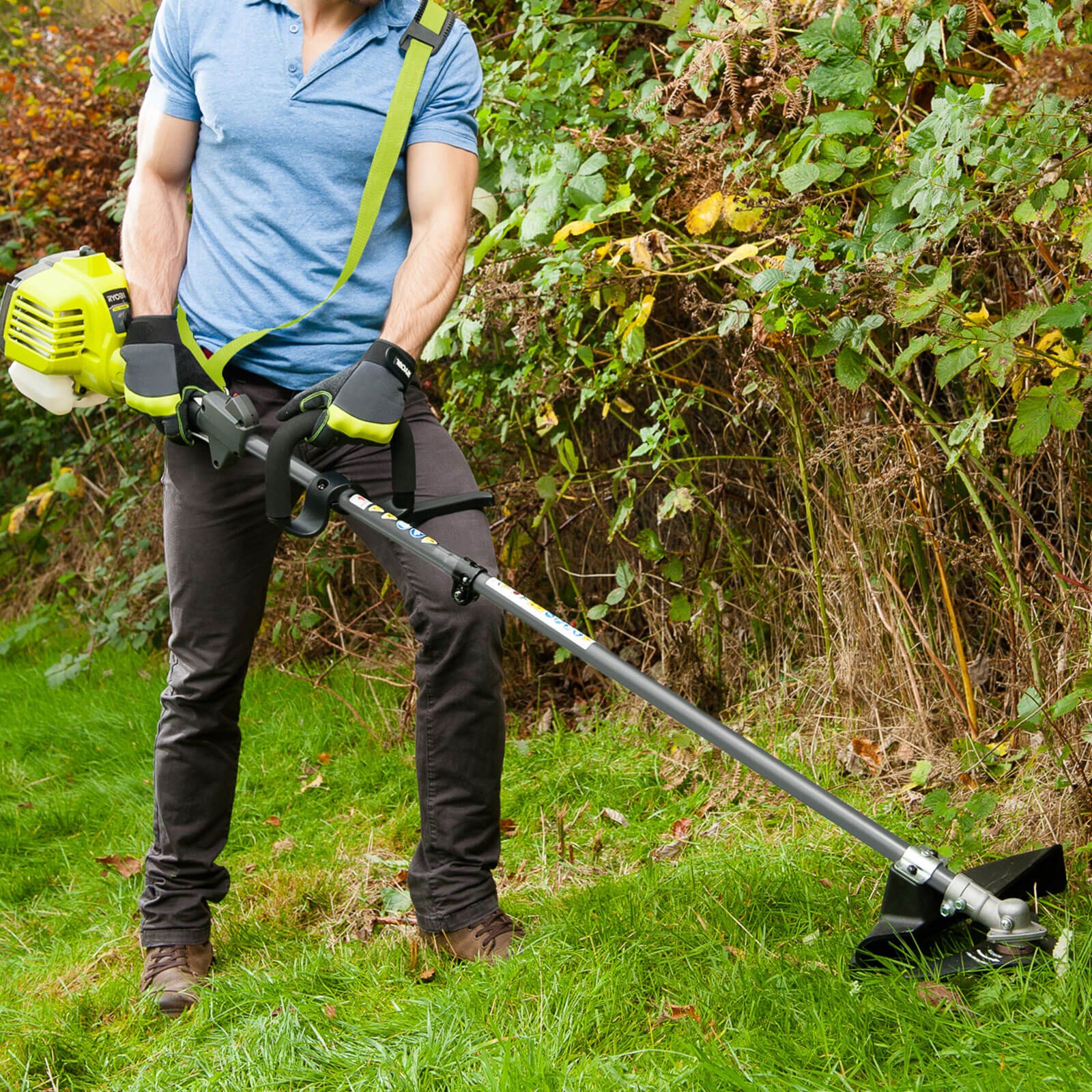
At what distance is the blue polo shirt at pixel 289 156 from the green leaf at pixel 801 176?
2.58 ft

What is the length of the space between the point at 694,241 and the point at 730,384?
0.72m

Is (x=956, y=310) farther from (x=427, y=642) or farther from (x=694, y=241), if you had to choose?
(x=427, y=642)

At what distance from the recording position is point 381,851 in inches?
145

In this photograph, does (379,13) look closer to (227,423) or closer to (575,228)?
(575,228)

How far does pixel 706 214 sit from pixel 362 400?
1078 mm

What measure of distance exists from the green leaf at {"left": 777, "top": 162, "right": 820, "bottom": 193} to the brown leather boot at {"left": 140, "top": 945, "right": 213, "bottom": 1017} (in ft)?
7.46

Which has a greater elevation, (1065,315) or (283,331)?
(1065,315)

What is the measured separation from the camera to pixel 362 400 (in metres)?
2.59

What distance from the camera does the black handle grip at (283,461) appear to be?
2.59m

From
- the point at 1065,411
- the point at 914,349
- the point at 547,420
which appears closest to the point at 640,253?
the point at 547,420

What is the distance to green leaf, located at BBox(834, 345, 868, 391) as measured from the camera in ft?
9.04

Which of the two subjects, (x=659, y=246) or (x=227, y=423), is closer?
(x=227, y=423)

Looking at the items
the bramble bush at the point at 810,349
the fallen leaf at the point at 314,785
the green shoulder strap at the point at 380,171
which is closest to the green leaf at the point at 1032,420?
the bramble bush at the point at 810,349

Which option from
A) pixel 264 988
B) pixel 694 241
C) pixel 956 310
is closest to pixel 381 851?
pixel 264 988
